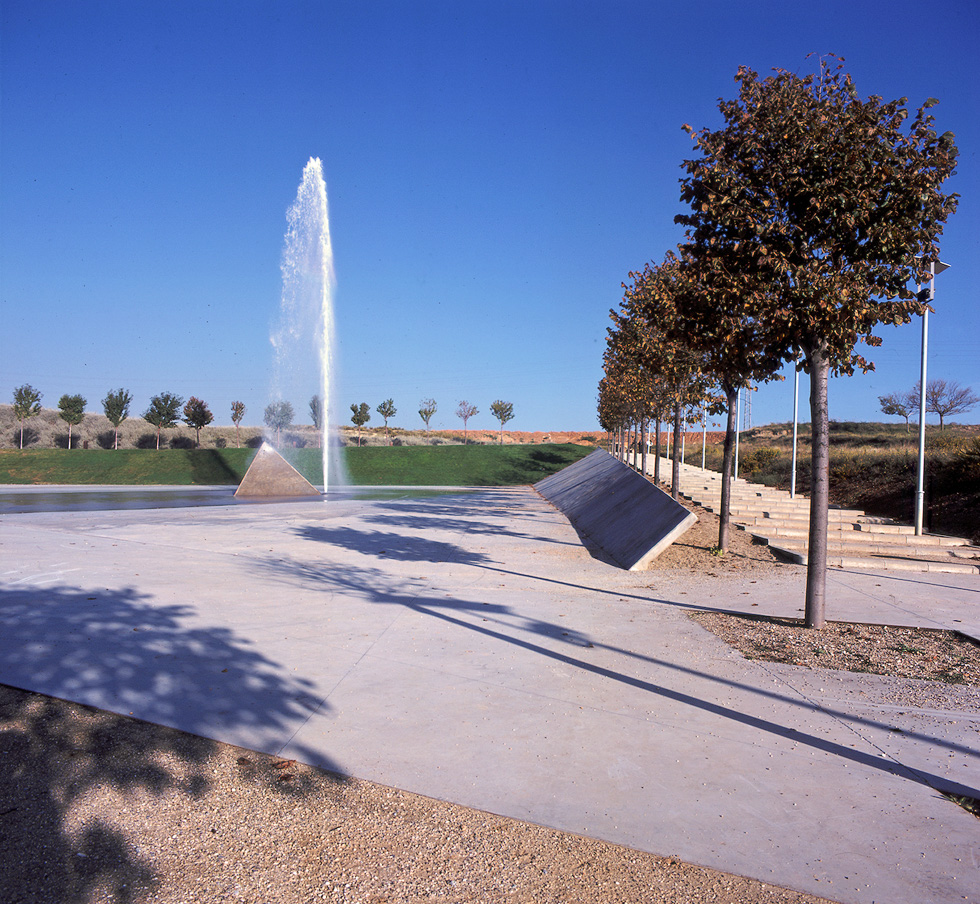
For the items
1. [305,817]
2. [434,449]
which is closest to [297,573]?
[305,817]

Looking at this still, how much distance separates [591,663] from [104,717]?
362 cm

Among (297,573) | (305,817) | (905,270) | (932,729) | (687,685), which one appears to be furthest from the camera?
(297,573)

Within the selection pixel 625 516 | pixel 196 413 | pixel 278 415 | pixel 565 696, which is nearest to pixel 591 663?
pixel 565 696

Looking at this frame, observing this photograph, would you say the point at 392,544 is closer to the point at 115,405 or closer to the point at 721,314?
the point at 721,314

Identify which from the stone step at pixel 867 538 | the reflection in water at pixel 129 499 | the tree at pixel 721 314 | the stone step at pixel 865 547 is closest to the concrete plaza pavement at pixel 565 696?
the stone step at pixel 865 547

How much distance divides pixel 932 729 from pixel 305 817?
13.1 feet

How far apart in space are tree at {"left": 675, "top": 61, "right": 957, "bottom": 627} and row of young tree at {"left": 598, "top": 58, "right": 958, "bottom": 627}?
1cm

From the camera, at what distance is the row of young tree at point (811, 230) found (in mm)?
6027

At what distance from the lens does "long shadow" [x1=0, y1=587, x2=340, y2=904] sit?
2.78m

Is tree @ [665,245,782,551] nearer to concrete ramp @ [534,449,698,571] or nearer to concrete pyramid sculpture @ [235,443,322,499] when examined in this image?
concrete ramp @ [534,449,698,571]

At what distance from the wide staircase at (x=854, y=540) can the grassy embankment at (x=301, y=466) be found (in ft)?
66.1

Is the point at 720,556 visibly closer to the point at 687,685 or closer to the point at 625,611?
the point at 625,611

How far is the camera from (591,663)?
215 inches

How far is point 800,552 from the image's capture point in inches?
408
